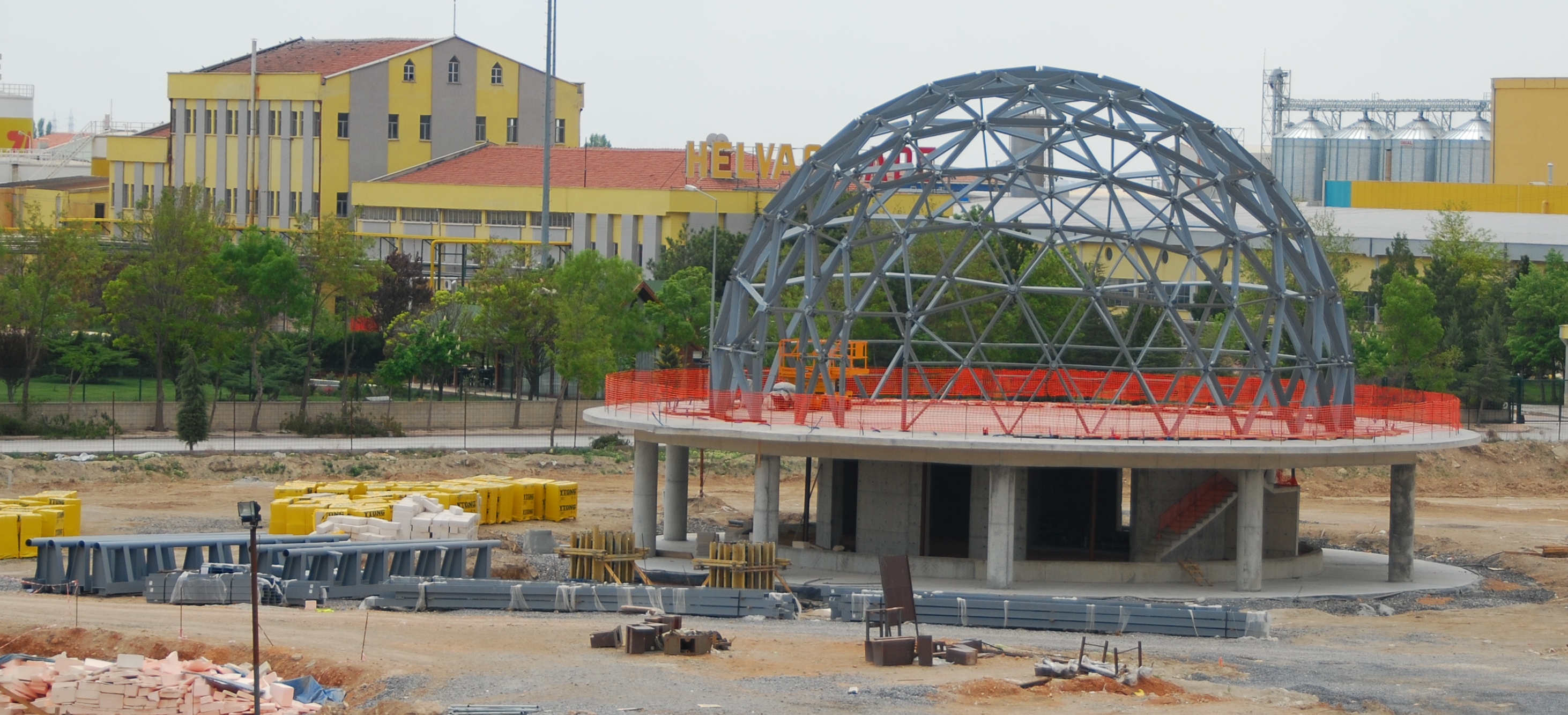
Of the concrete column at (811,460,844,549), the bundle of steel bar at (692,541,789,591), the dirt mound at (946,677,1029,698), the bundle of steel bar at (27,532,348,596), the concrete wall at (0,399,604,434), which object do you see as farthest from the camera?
the concrete wall at (0,399,604,434)

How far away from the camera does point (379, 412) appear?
66.5 meters

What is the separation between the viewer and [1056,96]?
137 ft

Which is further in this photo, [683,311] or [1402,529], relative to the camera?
[683,311]

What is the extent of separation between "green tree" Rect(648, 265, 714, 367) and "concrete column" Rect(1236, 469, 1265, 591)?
40737mm

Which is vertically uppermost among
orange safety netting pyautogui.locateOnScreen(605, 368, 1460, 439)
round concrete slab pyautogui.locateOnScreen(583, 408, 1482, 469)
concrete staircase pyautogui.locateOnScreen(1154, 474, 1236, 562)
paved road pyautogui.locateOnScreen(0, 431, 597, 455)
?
orange safety netting pyautogui.locateOnScreen(605, 368, 1460, 439)

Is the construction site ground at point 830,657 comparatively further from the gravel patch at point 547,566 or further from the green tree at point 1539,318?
the green tree at point 1539,318

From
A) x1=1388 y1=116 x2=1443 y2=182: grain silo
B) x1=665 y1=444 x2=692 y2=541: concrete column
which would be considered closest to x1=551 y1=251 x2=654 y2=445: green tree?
x1=665 y1=444 x2=692 y2=541: concrete column

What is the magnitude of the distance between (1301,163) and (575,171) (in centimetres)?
7022

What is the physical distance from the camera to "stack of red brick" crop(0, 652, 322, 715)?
79.7 feet

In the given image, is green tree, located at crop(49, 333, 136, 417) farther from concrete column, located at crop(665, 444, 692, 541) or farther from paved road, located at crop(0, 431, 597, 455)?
concrete column, located at crop(665, 444, 692, 541)

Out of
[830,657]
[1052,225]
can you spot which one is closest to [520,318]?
[1052,225]

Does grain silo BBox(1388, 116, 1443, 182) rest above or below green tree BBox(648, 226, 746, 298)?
above

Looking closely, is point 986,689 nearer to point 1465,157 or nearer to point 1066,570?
point 1066,570

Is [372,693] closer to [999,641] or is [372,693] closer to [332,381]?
[999,641]
